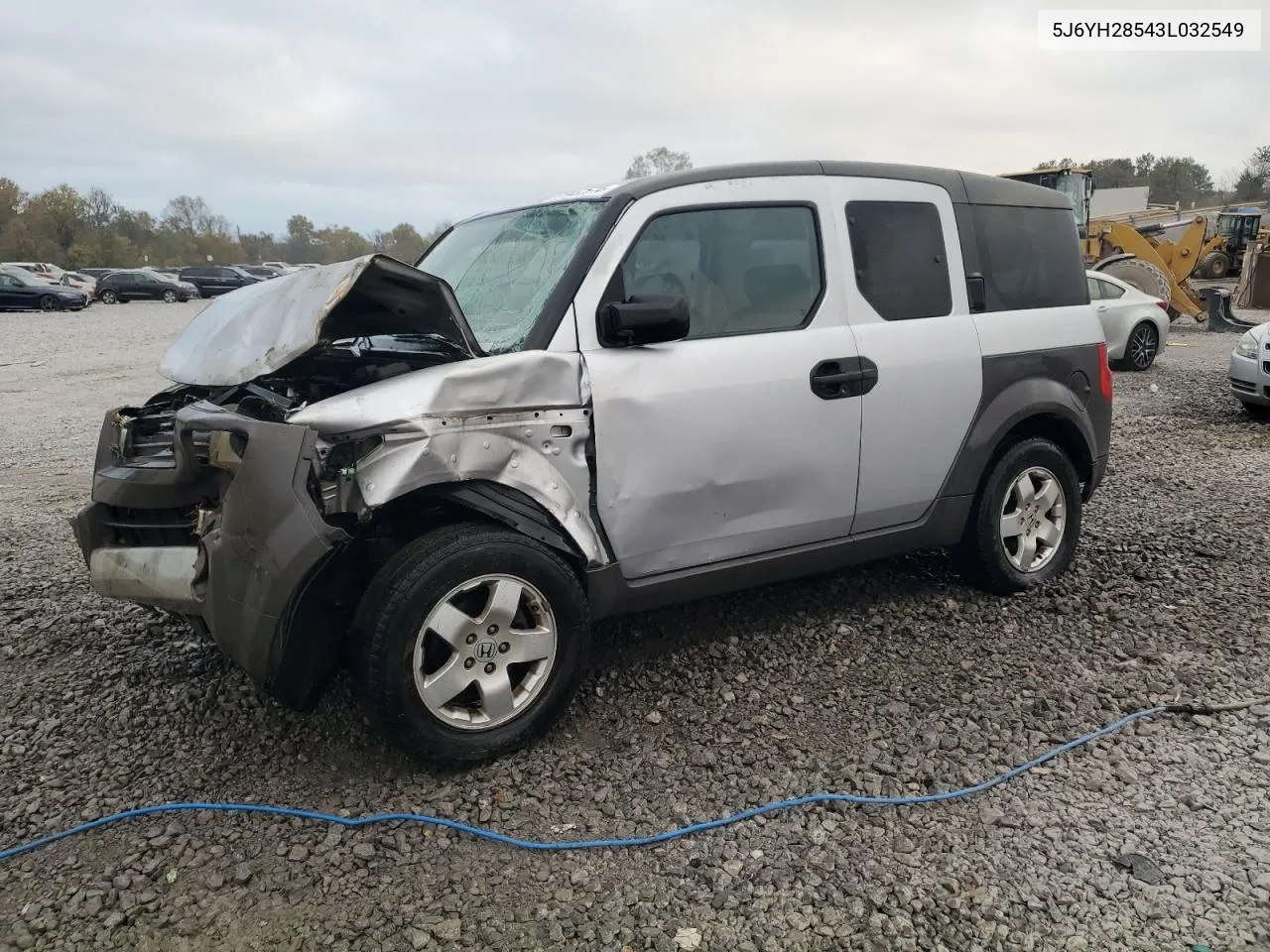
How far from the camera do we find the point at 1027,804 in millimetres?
2744

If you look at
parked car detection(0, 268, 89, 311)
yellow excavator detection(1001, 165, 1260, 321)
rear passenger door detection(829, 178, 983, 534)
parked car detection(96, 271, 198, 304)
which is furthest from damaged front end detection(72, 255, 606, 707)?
parked car detection(96, 271, 198, 304)

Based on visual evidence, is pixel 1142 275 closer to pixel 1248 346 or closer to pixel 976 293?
pixel 1248 346

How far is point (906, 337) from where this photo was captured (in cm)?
372

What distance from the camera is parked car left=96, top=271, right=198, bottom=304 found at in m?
34.9

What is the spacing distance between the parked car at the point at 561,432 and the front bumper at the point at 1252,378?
5949 mm

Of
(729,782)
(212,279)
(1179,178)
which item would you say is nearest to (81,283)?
(212,279)

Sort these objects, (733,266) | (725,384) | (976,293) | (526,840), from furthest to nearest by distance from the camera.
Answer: (976,293), (733,266), (725,384), (526,840)

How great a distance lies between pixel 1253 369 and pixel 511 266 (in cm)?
819

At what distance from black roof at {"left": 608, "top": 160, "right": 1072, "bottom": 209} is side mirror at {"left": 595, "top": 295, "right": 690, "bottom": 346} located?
50cm

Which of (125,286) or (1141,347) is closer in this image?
(1141,347)

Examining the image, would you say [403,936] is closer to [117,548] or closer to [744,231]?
[117,548]

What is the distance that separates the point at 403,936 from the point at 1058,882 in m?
1.75

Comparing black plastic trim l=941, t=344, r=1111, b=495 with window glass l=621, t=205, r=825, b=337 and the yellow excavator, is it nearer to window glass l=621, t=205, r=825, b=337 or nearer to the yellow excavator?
window glass l=621, t=205, r=825, b=337

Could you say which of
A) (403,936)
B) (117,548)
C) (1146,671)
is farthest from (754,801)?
(117,548)
